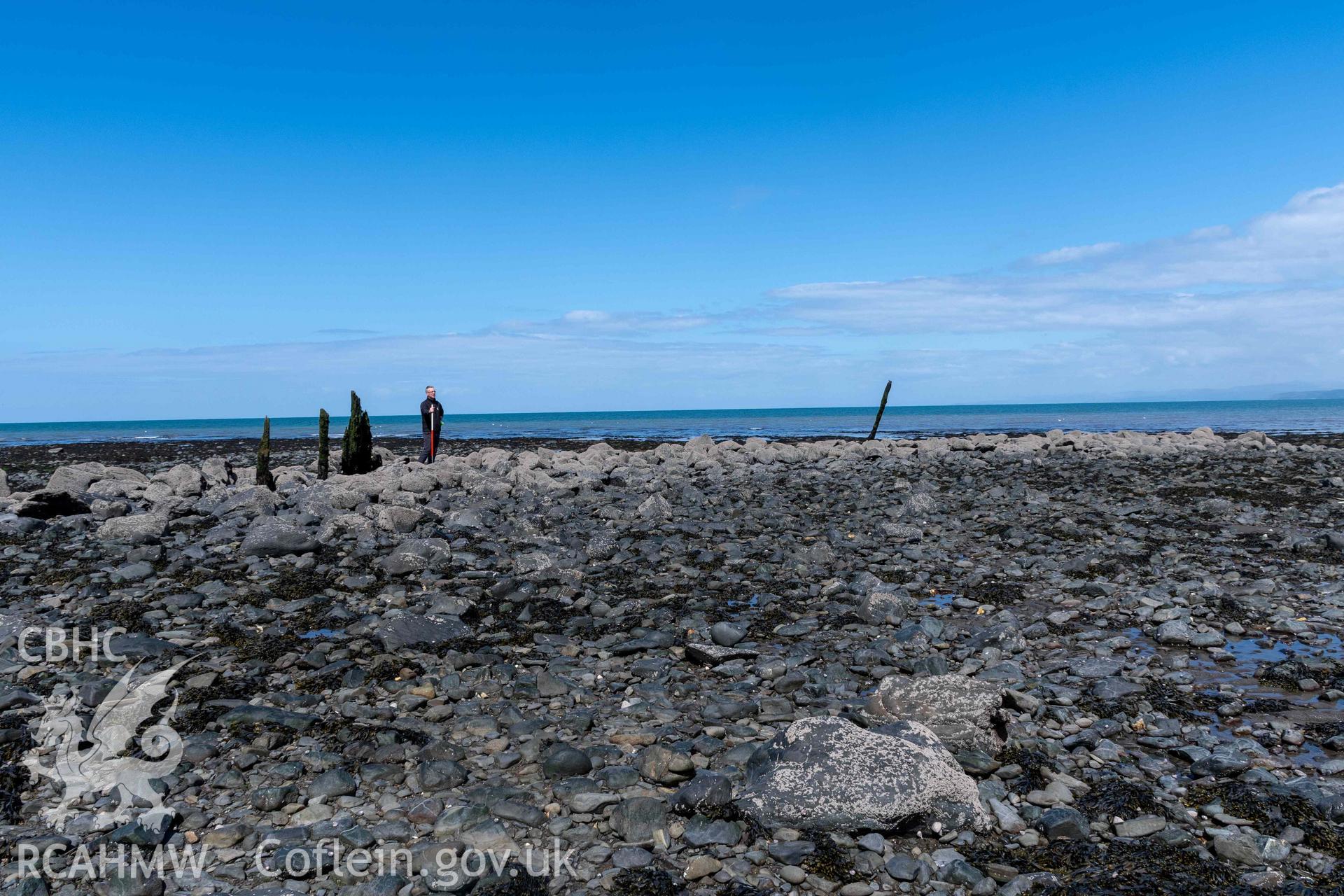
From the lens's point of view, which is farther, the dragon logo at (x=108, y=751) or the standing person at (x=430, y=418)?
the standing person at (x=430, y=418)

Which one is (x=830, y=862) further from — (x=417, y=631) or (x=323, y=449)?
(x=323, y=449)

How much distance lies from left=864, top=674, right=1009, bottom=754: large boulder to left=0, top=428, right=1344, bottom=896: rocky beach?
19 millimetres

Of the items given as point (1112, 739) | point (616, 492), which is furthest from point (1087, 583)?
point (616, 492)

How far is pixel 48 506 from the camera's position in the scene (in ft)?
42.6

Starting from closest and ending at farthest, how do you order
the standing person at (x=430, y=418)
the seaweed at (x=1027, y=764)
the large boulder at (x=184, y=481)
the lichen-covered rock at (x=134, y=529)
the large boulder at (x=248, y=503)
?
the seaweed at (x=1027, y=764) → the lichen-covered rock at (x=134, y=529) → the large boulder at (x=248, y=503) → the large boulder at (x=184, y=481) → the standing person at (x=430, y=418)

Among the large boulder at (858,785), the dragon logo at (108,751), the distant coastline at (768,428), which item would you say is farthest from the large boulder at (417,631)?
the distant coastline at (768,428)

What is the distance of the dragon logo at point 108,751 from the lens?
4195mm

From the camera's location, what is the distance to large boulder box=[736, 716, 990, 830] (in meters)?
3.88

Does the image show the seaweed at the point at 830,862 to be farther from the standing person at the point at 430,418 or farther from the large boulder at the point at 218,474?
the standing person at the point at 430,418

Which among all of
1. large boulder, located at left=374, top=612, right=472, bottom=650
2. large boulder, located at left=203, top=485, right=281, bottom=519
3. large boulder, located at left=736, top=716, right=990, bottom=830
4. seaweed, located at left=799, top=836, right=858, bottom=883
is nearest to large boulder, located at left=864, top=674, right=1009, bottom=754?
large boulder, located at left=736, top=716, right=990, bottom=830

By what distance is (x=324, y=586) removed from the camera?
352 inches

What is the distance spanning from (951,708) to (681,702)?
6.08 ft

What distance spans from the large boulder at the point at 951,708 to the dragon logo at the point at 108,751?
4189 millimetres

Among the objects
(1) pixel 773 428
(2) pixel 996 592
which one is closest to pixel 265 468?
(2) pixel 996 592
